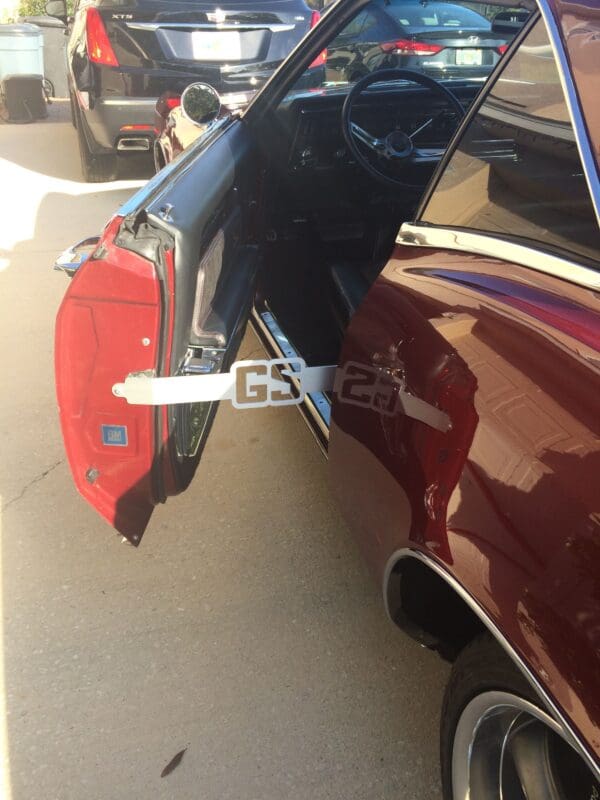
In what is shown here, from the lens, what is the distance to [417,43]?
541 cm

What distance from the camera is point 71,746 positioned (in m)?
1.98

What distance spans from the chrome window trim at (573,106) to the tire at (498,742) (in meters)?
0.86

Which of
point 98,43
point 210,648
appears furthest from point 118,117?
point 210,648

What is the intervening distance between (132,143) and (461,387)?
5664mm

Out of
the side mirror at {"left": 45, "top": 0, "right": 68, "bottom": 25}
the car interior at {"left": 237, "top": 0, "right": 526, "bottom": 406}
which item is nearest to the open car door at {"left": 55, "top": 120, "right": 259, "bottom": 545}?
the car interior at {"left": 237, "top": 0, "right": 526, "bottom": 406}

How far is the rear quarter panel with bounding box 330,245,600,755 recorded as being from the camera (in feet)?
3.65

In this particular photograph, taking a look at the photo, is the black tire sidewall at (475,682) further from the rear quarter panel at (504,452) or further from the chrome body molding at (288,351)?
the chrome body molding at (288,351)

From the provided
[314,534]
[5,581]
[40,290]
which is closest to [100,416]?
[5,581]

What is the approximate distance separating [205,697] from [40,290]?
11.0 ft

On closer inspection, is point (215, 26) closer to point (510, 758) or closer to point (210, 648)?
point (210, 648)

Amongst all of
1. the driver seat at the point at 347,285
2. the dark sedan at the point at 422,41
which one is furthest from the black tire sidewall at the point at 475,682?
the dark sedan at the point at 422,41

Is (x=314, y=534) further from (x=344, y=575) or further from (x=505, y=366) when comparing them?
(x=505, y=366)

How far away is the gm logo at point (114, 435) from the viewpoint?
2080 mm

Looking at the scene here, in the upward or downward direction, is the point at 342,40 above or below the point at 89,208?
above
